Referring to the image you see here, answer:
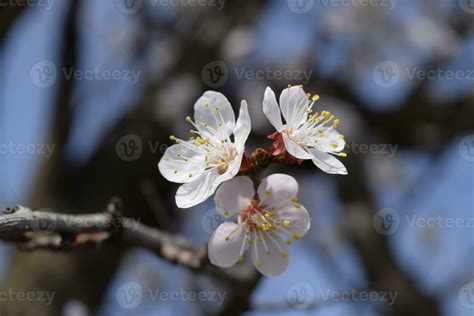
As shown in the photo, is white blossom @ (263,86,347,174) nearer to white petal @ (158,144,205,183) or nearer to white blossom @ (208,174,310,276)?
white blossom @ (208,174,310,276)

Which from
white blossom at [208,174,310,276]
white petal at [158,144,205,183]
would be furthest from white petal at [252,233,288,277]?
white petal at [158,144,205,183]

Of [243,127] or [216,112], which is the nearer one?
[243,127]

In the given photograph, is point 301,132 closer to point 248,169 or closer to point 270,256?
point 248,169

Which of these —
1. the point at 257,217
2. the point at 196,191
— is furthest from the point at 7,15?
the point at 257,217

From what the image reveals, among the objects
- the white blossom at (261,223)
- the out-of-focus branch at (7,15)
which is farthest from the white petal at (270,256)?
the out-of-focus branch at (7,15)

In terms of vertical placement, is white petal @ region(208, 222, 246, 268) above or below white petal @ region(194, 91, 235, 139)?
below

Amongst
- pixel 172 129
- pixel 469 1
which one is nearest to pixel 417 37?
pixel 469 1
